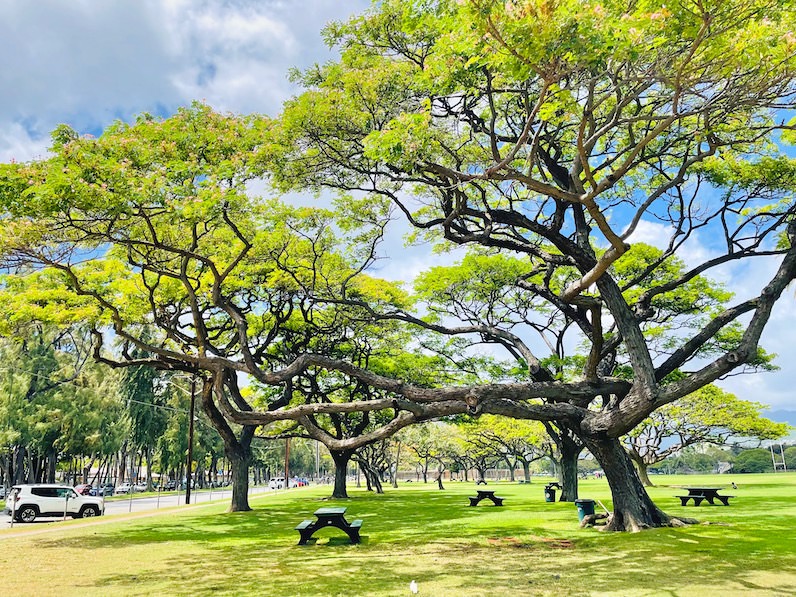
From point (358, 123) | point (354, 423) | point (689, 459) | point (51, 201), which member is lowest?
point (689, 459)

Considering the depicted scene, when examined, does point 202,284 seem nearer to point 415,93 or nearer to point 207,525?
point 207,525

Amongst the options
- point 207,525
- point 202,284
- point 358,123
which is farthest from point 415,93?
point 207,525

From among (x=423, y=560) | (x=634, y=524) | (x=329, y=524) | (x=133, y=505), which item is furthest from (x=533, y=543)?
(x=133, y=505)

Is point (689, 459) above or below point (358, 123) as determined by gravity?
below

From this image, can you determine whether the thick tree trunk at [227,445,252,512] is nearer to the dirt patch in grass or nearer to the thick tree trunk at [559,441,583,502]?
the dirt patch in grass

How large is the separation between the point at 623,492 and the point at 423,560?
183 inches

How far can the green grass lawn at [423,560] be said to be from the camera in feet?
22.9

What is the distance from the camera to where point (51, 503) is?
20594mm

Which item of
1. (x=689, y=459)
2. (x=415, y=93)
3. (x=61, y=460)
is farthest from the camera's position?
(x=689, y=459)

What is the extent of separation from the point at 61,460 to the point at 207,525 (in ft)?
98.7

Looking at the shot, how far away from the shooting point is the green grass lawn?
A: 6988 mm

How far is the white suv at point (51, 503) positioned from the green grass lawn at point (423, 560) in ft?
20.1

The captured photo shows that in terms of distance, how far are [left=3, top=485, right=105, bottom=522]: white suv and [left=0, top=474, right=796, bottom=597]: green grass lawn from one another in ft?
20.1

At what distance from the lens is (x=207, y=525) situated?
627 inches
